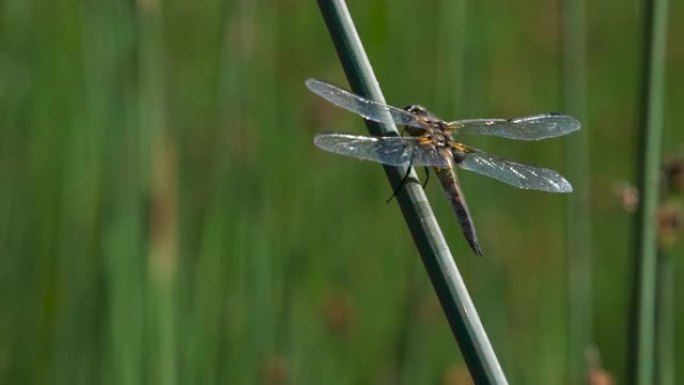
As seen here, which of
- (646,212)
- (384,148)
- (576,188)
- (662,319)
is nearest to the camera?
(384,148)

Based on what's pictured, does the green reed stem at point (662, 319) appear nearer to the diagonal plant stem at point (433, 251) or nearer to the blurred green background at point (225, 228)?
the blurred green background at point (225, 228)

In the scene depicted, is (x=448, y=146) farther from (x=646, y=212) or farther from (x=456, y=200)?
(x=646, y=212)

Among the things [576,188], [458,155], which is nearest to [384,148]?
[458,155]

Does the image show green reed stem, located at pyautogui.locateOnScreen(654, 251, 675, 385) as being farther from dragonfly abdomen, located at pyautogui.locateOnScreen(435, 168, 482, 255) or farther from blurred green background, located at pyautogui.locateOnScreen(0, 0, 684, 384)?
dragonfly abdomen, located at pyautogui.locateOnScreen(435, 168, 482, 255)

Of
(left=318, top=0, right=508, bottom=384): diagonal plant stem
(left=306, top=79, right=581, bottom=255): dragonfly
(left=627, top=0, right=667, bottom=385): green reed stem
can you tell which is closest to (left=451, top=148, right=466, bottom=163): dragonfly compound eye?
(left=306, top=79, right=581, bottom=255): dragonfly

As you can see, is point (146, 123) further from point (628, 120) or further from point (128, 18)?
point (628, 120)

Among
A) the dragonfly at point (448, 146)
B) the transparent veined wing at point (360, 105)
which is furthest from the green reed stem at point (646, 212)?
the transparent veined wing at point (360, 105)

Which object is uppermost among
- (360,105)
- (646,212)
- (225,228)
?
(360,105)
